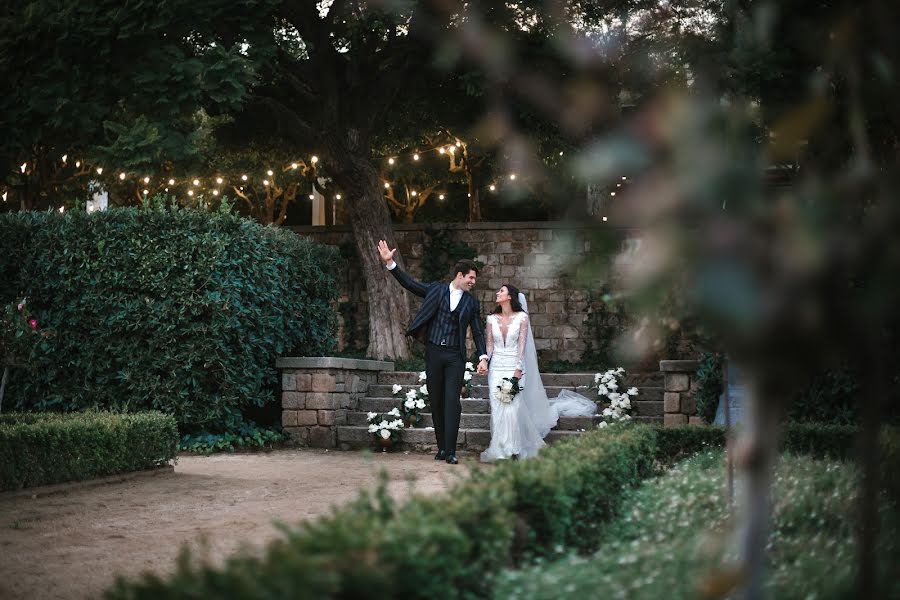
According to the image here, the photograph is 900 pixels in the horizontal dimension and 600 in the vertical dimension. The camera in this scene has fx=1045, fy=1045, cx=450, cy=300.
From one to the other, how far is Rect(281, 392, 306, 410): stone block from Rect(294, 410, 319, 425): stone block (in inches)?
3.4

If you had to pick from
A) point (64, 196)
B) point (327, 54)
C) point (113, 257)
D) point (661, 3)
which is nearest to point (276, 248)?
point (113, 257)

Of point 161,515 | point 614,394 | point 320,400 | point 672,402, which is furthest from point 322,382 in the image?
point 161,515

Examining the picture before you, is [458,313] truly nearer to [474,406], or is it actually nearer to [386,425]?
[386,425]

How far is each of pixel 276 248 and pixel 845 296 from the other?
11.4 meters

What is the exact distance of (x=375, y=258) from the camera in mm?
16562

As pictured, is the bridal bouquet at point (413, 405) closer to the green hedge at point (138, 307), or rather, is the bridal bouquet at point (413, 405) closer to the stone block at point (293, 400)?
the stone block at point (293, 400)

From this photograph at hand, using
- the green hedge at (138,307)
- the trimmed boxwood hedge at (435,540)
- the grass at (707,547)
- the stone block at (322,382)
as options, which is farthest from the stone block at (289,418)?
the trimmed boxwood hedge at (435,540)

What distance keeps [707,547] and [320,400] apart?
9119 mm

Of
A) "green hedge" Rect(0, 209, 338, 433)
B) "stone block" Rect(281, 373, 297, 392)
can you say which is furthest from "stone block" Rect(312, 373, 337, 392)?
"green hedge" Rect(0, 209, 338, 433)

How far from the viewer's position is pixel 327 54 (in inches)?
626

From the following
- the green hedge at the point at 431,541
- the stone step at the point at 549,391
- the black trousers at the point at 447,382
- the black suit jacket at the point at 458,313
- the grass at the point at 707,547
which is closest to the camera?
the green hedge at the point at 431,541

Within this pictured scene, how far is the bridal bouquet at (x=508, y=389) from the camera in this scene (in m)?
11.3

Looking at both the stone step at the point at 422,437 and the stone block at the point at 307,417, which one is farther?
the stone block at the point at 307,417

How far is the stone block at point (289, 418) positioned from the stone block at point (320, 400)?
0.77 ft
